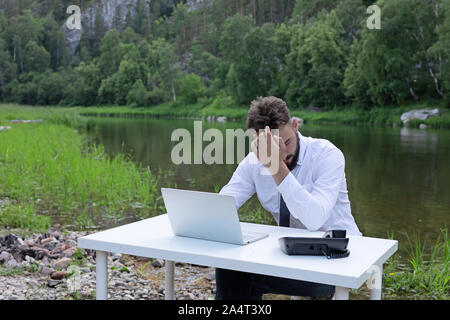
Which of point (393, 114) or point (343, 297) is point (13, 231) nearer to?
point (343, 297)

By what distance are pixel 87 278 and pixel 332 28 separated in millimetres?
51712

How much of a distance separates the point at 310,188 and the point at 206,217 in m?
0.83

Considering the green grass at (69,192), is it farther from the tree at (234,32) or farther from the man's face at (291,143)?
the tree at (234,32)

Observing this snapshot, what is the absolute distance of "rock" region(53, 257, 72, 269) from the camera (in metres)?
4.46

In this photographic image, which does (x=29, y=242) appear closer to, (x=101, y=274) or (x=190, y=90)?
(x=101, y=274)

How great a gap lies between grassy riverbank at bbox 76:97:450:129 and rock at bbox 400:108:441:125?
41 cm

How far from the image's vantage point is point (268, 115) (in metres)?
2.72

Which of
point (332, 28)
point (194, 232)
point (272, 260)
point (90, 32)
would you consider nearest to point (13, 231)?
point (194, 232)

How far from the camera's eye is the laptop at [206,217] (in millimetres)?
2152

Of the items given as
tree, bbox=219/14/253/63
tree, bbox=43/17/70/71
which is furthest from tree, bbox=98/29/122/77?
tree, bbox=219/14/253/63

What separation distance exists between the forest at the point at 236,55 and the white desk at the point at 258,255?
33469 mm

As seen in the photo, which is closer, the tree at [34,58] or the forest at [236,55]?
the forest at [236,55]

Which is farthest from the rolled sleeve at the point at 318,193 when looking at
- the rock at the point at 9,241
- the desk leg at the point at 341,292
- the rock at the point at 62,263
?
the rock at the point at 9,241

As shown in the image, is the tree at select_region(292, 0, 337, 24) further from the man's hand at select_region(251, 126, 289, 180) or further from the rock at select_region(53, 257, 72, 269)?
the man's hand at select_region(251, 126, 289, 180)
